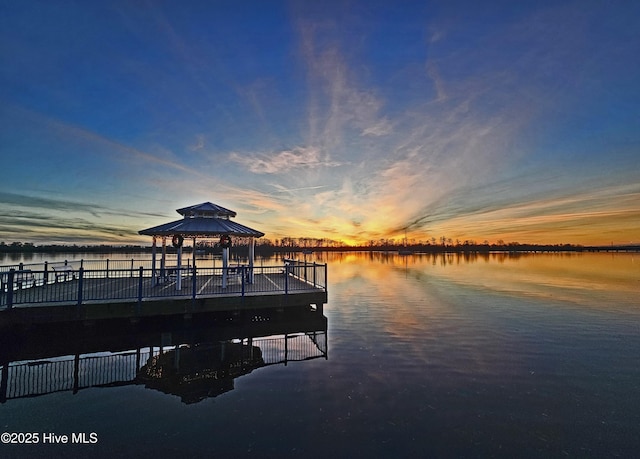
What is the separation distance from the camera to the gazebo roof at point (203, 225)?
622 inches

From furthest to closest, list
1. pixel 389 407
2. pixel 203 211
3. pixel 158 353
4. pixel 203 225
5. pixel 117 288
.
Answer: pixel 203 211
pixel 203 225
pixel 117 288
pixel 158 353
pixel 389 407

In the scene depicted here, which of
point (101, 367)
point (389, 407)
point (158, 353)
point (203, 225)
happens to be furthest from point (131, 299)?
point (389, 407)

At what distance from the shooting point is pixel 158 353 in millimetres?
11383

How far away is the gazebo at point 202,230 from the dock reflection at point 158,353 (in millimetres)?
2366

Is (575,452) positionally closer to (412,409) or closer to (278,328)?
(412,409)

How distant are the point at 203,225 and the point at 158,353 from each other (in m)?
6.80

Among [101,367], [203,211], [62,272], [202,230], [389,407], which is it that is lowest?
[389,407]

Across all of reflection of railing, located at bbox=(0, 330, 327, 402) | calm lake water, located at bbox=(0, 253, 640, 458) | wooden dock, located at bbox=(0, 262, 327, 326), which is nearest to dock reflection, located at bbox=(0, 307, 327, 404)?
reflection of railing, located at bbox=(0, 330, 327, 402)

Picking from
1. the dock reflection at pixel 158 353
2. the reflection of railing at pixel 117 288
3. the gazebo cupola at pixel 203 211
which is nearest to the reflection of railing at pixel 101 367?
the dock reflection at pixel 158 353

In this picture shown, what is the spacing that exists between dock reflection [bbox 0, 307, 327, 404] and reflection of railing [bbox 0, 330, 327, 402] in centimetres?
2

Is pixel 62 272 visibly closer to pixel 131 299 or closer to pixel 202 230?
pixel 131 299

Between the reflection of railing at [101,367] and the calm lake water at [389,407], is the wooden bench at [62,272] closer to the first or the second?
the reflection of railing at [101,367]

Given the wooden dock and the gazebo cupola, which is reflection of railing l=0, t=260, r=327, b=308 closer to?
the wooden dock

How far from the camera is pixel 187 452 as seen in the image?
19.4ft
